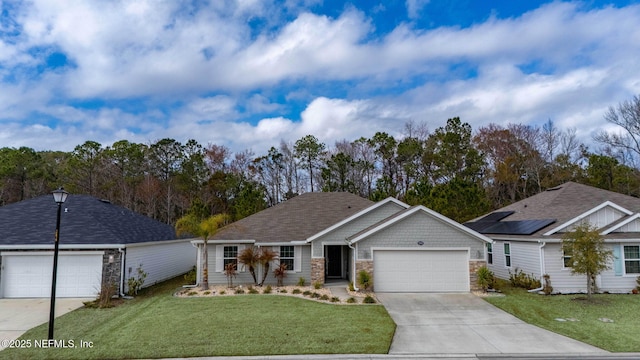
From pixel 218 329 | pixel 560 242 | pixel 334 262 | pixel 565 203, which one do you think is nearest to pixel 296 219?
pixel 334 262

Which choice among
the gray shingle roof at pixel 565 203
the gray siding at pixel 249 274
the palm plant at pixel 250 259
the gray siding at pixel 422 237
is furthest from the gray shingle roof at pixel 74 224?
the gray shingle roof at pixel 565 203

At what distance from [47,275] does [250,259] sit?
805 centimetres

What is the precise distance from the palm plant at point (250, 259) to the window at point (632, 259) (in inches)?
621

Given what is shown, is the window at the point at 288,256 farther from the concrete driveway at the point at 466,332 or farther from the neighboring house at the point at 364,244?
the concrete driveway at the point at 466,332

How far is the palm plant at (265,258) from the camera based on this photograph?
17.2 m

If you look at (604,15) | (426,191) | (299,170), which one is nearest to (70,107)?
(299,170)

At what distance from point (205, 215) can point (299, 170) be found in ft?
42.2

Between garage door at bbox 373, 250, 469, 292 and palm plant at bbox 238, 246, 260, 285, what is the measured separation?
5.42 metres

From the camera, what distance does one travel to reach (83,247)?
15.1 m

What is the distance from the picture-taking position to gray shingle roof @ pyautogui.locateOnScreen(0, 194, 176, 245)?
1538 cm

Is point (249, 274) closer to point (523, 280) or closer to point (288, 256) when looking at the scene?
point (288, 256)

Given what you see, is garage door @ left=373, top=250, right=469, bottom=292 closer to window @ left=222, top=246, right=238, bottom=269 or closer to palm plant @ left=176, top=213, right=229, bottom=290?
window @ left=222, top=246, right=238, bottom=269

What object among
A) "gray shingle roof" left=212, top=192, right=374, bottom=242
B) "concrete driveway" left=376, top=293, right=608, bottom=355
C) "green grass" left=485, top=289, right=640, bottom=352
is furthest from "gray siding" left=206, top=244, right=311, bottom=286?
"green grass" left=485, top=289, right=640, bottom=352

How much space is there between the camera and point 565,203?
64.0 feet
